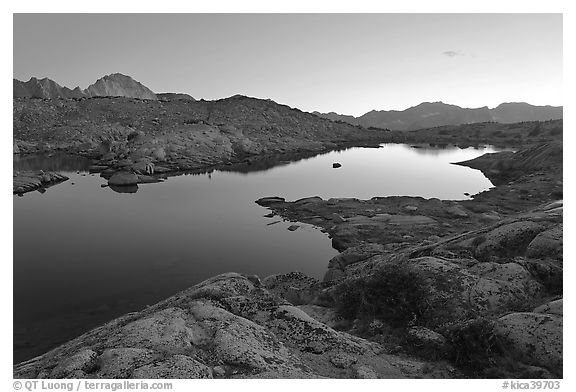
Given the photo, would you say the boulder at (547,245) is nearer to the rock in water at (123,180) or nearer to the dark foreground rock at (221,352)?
the dark foreground rock at (221,352)

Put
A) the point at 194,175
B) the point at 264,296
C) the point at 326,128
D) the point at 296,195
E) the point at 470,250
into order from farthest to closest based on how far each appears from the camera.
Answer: the point at 326,128
the point at 194,175
the point at 296,195
the point at 470,250
the point at 264,296

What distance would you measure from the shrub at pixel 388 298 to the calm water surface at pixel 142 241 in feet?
45.4

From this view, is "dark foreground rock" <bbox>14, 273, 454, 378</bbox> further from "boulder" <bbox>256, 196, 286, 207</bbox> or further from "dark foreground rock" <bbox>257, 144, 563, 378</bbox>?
"boulder" <bbox>256, 196, 286, 207</bbox>

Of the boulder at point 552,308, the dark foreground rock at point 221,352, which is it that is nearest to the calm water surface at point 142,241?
the dark foreground rock at point 221,352

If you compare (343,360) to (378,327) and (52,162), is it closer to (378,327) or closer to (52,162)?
(378,327)

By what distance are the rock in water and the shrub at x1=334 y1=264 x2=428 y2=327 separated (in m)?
55.8

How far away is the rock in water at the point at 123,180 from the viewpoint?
197ft

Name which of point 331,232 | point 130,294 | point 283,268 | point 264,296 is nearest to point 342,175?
point 331,232

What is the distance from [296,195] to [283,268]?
28.1 m

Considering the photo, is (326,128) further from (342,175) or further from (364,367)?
(364,367)

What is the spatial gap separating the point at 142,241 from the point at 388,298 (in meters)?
27.5

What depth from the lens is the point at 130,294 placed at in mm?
23828

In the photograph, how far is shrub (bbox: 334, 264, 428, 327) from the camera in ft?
40.9

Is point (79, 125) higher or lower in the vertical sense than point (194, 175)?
higher
